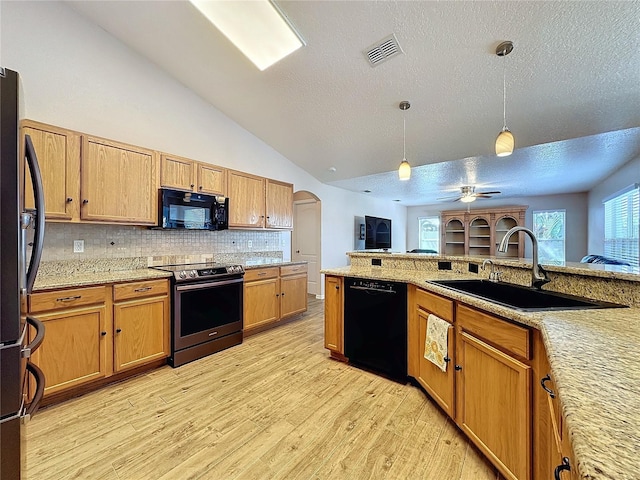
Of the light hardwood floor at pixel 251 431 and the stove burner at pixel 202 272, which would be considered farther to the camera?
the stove burner at pixel 202 272


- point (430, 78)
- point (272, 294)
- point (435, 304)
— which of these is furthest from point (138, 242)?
point (430, 78)

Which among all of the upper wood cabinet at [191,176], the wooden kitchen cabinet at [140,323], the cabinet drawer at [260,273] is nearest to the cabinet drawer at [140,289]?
the wooden kitchen cabinet at [140,323]

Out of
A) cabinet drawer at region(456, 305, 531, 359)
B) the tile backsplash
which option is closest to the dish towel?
cabinet drawer at region(456, 305, 531, 359)

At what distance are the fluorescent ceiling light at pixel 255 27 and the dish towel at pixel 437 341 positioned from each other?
2.57 meters

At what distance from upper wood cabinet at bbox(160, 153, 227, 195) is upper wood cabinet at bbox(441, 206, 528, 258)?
6.54m

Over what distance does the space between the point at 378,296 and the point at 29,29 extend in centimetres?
377

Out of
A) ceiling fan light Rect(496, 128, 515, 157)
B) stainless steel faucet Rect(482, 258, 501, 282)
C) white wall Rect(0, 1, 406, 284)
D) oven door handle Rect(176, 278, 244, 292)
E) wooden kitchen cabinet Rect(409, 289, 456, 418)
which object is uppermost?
white wall Rect(0, 1, 406, 284)

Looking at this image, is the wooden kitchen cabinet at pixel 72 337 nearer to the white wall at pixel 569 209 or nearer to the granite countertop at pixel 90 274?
the granite countertop at pixel 90 274

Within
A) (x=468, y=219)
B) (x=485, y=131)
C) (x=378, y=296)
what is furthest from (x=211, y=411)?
(x=468, y=219)

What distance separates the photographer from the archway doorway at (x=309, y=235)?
5670 mm

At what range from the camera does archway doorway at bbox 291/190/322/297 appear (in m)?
5.67

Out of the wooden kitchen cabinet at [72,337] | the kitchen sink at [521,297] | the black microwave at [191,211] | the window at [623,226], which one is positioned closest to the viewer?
the kitchen sink at [521,297]

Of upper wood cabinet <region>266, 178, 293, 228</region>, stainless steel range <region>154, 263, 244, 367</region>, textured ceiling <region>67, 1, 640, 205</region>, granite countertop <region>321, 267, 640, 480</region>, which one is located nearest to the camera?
granite countertop <region>321, 267, 640, 480</region>

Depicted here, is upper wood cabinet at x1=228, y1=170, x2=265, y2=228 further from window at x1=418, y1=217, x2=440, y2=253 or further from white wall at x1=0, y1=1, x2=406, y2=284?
window at x1=418, y1=217, x2=440, y2=253
